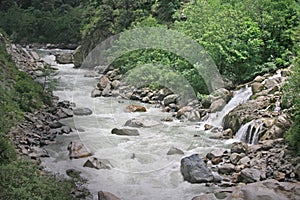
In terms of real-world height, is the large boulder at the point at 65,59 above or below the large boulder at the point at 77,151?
above

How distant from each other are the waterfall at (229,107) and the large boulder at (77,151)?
17.7 ft

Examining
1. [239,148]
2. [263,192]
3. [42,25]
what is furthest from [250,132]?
[42,25]

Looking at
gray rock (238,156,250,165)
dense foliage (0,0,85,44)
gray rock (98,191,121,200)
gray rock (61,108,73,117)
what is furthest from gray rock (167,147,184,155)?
dense foliage (0,0,85,44)

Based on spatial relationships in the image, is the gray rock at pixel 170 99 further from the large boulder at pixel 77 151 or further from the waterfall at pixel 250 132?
the large boulder at pixel 77 151

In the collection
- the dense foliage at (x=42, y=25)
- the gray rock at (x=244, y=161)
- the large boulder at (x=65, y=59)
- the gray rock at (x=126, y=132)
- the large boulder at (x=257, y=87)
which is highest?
the dense foliage at (x=42, y=25)

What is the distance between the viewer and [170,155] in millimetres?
11633

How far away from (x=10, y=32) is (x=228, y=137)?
36.1 meters

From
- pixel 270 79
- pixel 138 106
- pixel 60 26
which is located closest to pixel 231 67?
pixel 270 79

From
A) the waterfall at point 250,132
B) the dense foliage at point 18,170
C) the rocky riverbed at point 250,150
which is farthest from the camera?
the waterfall at point 250,132

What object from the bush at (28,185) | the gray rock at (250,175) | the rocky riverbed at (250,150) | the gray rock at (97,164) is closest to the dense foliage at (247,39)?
the rocky riverbed at (250,150)

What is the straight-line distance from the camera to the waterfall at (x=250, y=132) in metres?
12.0

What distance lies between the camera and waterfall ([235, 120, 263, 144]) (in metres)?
12.0

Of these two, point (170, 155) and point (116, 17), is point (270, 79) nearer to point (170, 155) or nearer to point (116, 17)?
point (170, 155)

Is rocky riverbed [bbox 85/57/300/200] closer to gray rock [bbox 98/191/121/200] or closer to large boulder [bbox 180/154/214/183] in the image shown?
large boulder [bbox 180/154/214/183]
